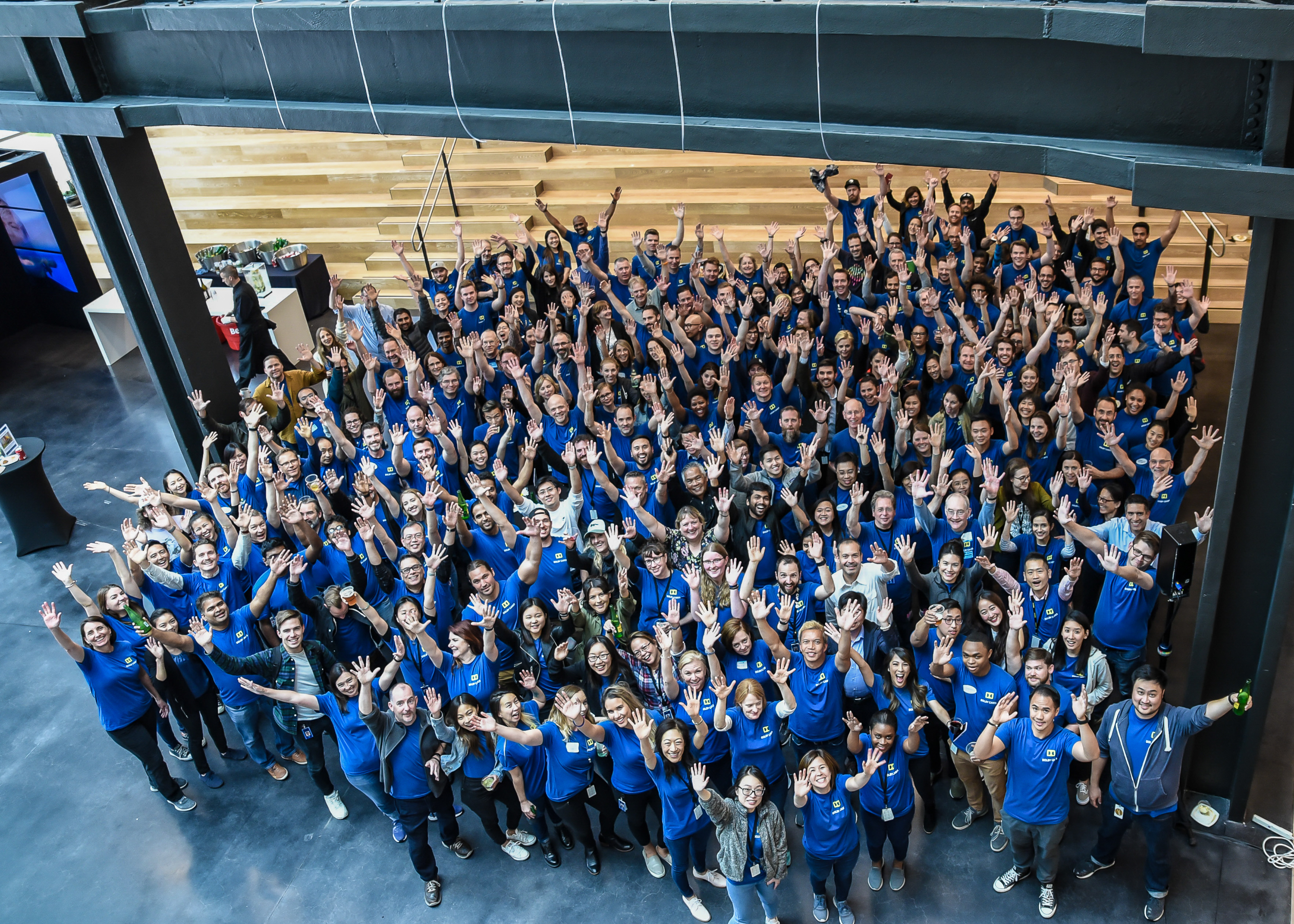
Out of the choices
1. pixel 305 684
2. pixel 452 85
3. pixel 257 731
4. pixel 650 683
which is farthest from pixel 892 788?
pixel 452 85

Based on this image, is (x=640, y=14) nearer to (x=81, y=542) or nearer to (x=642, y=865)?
(x=642, y=865)

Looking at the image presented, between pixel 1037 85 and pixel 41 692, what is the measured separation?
7663mm

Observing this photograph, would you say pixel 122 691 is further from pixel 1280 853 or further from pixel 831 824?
pixel 1280 853

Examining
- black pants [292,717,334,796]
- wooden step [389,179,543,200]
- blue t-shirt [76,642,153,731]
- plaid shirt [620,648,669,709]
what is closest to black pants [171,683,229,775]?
blue t-shirt [76,642,153,731]

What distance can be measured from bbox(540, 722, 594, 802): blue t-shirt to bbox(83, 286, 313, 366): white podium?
23.6 feet

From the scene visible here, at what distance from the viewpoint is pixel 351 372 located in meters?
8.63

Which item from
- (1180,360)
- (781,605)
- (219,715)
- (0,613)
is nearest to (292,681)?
(219,715)

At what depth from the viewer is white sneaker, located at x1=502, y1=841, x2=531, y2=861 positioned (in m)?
6.04

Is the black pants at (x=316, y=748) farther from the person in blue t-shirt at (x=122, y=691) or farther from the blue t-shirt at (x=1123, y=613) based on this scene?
the blue t-shirt at (x=1123, y=613)

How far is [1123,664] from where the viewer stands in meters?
6.04

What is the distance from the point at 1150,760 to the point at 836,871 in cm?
158

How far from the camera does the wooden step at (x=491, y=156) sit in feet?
41.3

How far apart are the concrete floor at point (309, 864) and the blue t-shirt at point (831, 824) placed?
643mm

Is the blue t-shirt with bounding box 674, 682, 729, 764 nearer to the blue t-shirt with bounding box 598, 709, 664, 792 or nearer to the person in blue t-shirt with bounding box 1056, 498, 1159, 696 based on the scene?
the blue t-shirt with bounding box 598, 709, 664, 792
